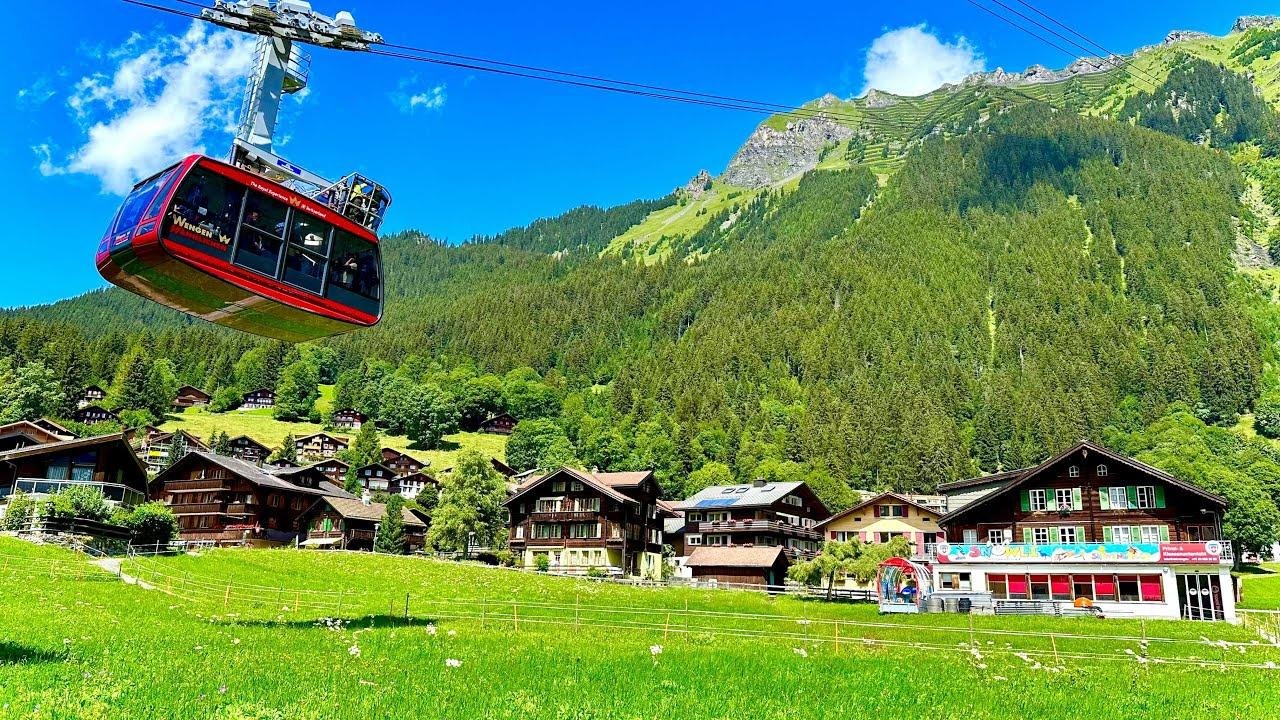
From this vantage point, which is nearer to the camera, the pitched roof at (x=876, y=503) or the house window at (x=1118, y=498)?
the house window at (x=1118, y=498)

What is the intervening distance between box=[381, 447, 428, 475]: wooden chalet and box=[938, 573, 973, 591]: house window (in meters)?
100

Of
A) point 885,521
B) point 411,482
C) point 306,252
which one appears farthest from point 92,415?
point 306,252

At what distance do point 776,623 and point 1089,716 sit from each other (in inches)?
905

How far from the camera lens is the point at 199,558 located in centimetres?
5578

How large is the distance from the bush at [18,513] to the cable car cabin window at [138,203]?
39799 millimetres

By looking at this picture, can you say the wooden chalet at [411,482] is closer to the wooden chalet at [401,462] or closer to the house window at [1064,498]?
the wooden chalet at [401,462]

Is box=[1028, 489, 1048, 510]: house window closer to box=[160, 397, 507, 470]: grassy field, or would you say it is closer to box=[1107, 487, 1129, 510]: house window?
box=[1107, 487, 1129, 510]: house window

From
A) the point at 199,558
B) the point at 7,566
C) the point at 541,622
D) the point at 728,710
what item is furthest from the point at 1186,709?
the point at 199,558

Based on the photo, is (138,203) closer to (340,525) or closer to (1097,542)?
(1097,542)

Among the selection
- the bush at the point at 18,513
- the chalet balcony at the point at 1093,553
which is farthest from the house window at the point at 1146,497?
the bush at the point at 18,513

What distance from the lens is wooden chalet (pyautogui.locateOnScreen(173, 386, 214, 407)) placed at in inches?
7136

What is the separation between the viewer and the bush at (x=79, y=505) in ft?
170

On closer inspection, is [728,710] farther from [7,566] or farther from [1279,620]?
[1279,620]

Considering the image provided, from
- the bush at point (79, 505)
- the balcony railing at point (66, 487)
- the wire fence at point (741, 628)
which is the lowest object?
the wire fence at point (741, 628)
